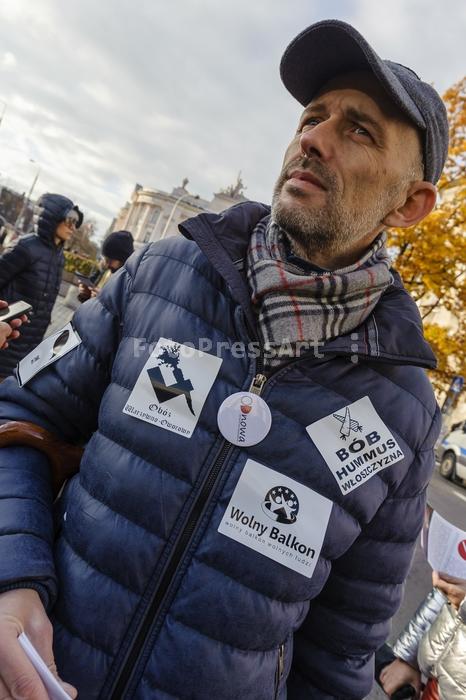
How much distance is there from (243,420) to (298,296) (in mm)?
411

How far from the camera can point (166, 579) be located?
1199 millimetres

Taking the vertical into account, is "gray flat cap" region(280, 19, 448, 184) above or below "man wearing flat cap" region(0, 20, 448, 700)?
above

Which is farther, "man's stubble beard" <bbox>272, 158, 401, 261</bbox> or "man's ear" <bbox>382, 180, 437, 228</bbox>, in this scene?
"man's ear" <bbox>382, 180, 437, 228</bbox>

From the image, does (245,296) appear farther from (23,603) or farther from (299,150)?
(23,603)

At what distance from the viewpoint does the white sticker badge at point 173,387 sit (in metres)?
1.28

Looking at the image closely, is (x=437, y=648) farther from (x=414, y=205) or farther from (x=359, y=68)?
(x=359, y=68)

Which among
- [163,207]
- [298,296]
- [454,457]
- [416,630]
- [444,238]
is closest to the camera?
[298,296]

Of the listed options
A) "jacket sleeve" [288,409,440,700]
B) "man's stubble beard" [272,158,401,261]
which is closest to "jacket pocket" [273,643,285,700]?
"jacket sleeve" [288,409,440,700]

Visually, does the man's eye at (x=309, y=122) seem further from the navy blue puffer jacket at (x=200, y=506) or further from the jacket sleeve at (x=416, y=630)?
the jacket sleeve at (x=416, y=630)

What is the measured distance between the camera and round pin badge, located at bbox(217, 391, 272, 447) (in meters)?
1.26

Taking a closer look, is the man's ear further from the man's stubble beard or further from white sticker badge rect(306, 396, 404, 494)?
white sticker badge rect(306, 396, 404, 494)

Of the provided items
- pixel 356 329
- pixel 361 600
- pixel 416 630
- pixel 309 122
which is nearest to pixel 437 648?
pixel 416 630

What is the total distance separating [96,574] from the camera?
1203mm

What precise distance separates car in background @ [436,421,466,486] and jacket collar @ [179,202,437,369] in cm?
1316
